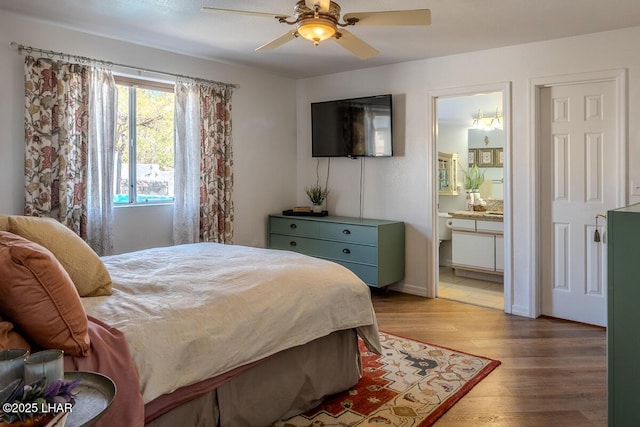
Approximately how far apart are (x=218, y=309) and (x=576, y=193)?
334 cm

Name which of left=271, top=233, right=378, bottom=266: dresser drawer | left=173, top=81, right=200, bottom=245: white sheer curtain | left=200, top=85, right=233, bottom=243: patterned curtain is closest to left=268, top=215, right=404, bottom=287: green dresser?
left=271, top=233, right=378, bottom=266: dresser drawer

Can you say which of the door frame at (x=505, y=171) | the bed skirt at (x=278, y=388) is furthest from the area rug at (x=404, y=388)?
the door frame at (x=505, y=171)

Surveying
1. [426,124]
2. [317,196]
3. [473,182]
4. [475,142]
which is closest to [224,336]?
[426,124]

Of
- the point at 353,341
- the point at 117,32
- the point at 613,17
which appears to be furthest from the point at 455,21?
the point at 117,32

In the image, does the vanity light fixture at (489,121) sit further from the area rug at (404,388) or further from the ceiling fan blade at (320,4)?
the ceiling fan blade at (320,4)

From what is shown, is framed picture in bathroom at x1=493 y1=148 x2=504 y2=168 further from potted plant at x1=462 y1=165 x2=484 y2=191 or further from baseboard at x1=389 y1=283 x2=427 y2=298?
baseboard at x1=389 y1=283 x2=427 y2=298

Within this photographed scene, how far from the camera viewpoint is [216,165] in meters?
4.67

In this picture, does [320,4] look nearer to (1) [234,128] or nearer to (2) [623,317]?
(2) [623,317]

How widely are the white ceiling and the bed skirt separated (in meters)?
2.22

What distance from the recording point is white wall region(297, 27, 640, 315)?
3.76 m

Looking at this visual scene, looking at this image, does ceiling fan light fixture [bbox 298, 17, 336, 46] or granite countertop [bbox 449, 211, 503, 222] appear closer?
ceiling fan light fixture [bbox 298, 17, 336, 46]

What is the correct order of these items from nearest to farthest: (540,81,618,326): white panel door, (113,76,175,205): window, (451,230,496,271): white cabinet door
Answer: (540,81,618,326): white panel door < (113,76,175,205): window < (451,230,496,271): white cabinet door

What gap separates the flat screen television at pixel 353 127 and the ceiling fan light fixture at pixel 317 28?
7.34 feet

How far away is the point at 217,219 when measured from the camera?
470cm
